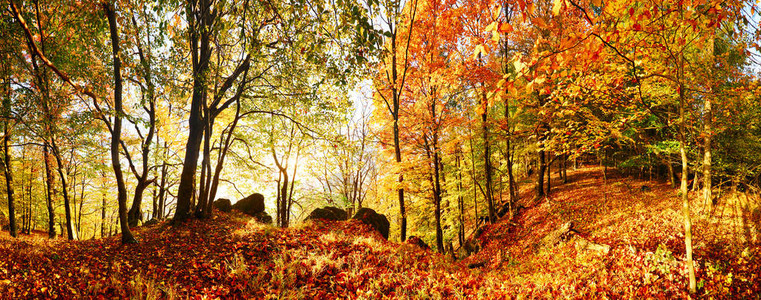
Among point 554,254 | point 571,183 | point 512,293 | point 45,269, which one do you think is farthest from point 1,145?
point 571,183

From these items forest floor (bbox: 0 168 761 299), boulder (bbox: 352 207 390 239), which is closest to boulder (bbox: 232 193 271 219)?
forest floor (bbox: 0 168 761 299)

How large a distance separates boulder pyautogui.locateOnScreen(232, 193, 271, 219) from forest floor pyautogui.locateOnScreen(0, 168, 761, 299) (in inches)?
262

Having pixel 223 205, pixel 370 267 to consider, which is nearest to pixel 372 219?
pixel 370 267

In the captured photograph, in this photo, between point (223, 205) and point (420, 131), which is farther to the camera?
point (223, 205)

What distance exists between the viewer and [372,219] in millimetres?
11719

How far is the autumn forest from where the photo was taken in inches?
170

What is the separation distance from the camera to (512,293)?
5441 mm

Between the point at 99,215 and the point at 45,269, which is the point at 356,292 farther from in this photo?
the point at 99,215

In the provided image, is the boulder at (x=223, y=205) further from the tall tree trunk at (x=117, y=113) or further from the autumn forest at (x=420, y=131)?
the tall tree trunk at (x=117, y=113)

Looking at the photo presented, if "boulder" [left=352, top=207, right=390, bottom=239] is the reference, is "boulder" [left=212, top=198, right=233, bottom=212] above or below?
above

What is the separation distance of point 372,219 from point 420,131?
4010mm

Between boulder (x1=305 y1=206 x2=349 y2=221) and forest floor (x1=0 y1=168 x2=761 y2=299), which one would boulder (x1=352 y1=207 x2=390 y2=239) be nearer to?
boulder (x1=305 y1=206 x2=349 y2=221)

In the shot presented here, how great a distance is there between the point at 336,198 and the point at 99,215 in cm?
2838

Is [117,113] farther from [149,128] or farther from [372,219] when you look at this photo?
[372,219]
